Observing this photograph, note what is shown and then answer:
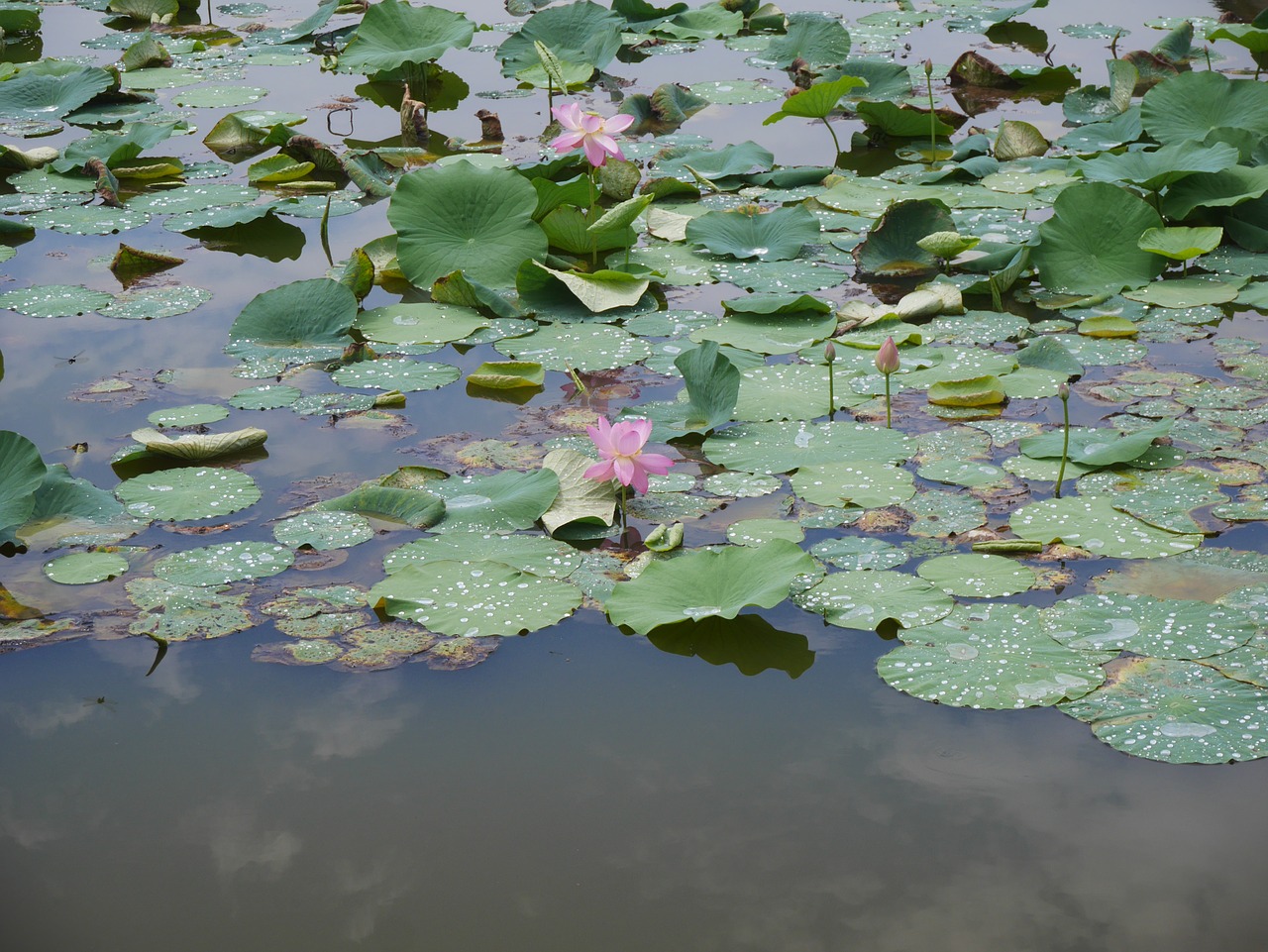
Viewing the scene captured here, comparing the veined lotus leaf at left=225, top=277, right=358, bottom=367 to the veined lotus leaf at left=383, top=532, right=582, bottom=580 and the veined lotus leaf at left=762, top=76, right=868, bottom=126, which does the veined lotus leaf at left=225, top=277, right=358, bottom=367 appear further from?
the veined lotus leaf at left=762, top=76, right=868, bottom=126

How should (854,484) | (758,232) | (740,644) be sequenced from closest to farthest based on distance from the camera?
1. (740,644)
2. (854,484)
3. (758,232)

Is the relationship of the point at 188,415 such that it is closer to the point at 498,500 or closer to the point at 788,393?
the point at 498,500

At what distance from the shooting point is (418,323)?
380cm

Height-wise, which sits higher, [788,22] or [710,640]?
[788,22]

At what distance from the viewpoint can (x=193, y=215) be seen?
470 centimetres

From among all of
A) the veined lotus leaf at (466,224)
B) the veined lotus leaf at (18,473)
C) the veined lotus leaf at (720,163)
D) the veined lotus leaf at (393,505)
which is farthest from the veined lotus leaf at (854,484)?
the veined lotus leaf at (720,163)

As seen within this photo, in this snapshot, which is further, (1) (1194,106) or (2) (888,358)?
(1) (1194,106)

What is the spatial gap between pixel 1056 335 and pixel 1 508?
2851mm

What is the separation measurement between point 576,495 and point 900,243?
1.88m

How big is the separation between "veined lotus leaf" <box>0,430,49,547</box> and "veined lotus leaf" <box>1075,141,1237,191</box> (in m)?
3.45

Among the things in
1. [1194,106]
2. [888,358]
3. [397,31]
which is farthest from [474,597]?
[397,31]

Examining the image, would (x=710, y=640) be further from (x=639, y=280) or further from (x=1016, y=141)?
(x=1016, y=141)

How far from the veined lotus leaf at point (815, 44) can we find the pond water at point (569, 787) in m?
3.85

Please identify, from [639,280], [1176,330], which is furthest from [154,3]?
[1176,330]
